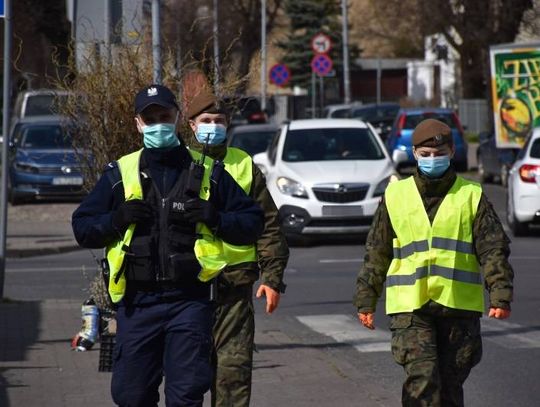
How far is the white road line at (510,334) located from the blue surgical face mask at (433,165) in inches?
169

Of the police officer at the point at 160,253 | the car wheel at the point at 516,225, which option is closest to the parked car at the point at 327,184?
the car wheel at the point at 516,225

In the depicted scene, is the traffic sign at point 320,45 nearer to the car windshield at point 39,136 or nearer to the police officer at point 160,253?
the car windshield at point 39,136

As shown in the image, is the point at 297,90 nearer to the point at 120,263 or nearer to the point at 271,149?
the point at 271,149

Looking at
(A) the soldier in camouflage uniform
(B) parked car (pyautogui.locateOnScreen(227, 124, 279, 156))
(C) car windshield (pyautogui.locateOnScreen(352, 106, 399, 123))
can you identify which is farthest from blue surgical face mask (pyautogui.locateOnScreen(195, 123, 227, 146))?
(C) car windshield (pyautogui.locateOnScreen(352, 106, 399, 123))

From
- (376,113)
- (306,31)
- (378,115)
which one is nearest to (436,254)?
(378,115)

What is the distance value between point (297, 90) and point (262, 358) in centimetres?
7164

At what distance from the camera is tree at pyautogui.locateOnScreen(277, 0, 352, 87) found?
290 feet

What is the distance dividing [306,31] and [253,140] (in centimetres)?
6470

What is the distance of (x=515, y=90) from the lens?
2973 cm

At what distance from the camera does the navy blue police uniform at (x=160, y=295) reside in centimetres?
→ 584

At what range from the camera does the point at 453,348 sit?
670 centimetres

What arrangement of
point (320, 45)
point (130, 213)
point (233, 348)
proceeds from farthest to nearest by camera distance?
point (320, 45)
point (233, 348)
point (130, 213)

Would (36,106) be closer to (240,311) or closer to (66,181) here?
(66,181)

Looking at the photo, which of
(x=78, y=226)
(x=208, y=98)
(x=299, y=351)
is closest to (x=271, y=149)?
(x=299, y=351)
